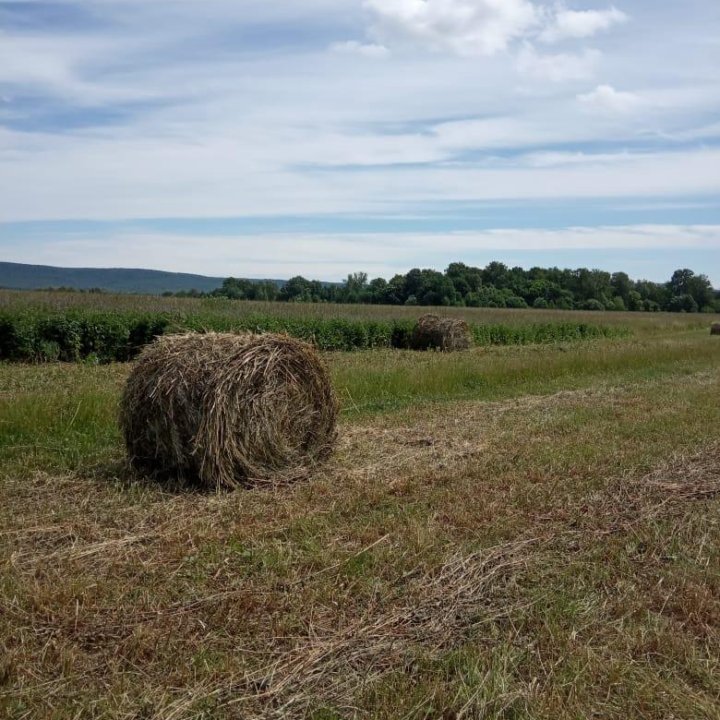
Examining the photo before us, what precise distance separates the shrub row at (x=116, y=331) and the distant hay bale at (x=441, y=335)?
3.62 feet

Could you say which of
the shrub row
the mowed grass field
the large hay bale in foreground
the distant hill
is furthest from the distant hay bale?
the distant hill

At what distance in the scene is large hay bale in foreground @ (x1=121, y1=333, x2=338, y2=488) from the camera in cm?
768

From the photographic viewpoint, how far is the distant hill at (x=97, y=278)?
11269 cm

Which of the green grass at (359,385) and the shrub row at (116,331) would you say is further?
the shrub row at (116,331)

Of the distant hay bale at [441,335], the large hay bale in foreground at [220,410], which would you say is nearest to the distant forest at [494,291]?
the distant hay bale at [441,335]

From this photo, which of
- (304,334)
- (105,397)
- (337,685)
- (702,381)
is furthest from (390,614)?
(304,334)

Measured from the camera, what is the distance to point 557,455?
897cm

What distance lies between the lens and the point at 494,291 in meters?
77.1

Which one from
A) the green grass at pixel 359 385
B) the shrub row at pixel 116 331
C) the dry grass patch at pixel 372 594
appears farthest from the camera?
the shrub row at pixel 116 331

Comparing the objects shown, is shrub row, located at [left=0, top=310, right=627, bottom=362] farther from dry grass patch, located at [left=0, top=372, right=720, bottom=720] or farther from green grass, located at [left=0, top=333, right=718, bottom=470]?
dry grass patch, located at [left=0, top=372, right=720, bottom=720]

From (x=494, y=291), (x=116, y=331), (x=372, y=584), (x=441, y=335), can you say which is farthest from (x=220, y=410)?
(x=494, y=291)

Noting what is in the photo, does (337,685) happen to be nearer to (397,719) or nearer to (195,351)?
(397,719)

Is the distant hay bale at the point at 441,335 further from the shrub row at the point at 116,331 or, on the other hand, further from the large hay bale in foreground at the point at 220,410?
the large hay bale in foreground at the point at 220,410

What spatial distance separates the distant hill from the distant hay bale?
274 ft
